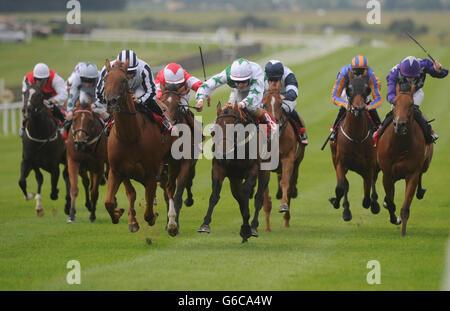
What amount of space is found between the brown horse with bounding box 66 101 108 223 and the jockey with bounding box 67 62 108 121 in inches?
5.8

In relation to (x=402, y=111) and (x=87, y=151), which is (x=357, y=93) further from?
(x=87, y=151)

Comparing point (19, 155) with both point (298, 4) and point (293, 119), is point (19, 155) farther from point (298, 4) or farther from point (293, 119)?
point (298, 4)

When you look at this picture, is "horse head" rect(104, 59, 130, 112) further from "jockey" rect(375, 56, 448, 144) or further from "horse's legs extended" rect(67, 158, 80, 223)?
"jockey" rect(375, 56, 448, 144)

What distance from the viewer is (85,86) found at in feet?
49.1

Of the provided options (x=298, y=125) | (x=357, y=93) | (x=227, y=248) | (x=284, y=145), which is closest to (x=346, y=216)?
(x=284, y=145)

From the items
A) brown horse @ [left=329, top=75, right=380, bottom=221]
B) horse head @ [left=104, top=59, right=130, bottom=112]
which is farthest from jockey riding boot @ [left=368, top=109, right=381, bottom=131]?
horse head @ [left=104, top=59, right=130, bottom=112]

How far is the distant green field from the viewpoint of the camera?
31.6ft

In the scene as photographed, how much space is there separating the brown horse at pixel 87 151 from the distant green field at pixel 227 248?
0.44 metres

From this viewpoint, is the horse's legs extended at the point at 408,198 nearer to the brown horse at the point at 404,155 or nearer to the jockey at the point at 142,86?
the brown horse at the point at 404,155

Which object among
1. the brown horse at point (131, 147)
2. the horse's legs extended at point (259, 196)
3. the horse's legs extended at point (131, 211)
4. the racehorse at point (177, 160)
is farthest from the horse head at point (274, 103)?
the horse's legs extended at point (131, 211)

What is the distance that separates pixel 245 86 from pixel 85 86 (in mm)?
3612

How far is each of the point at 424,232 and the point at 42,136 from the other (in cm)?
632
